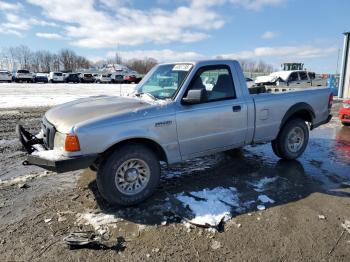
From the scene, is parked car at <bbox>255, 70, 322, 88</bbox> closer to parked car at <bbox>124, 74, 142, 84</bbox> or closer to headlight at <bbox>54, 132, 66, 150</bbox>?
headlight at <bbox>54, 132, 66, 150</bbox>

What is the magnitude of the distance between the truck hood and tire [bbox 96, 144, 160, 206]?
55 cm

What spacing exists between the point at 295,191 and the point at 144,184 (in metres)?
2.28

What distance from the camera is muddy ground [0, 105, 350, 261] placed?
3.17 meters

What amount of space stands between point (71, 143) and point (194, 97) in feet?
5.64

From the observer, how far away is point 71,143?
3646 mm

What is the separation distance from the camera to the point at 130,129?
3.93 meters

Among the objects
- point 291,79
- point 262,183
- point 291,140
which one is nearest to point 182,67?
point 262,183

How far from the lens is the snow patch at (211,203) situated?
12.3 feet

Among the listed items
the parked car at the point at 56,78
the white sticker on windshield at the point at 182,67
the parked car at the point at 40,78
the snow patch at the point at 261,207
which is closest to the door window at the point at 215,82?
the white sticker on windshield at the point at 182,67

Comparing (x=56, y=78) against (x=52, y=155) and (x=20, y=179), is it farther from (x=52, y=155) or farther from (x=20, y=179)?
(x=52, y=155)

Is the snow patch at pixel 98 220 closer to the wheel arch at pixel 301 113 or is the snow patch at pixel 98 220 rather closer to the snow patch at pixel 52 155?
the snow patch at pixel 52 155

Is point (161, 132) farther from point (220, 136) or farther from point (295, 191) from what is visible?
point (295, 191)

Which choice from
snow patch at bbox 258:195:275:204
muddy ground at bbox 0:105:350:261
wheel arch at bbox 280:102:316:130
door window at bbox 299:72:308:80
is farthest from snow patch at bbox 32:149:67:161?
door window at bbox 299:72:308:80

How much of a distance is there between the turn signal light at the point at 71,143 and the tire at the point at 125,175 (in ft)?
1.40
